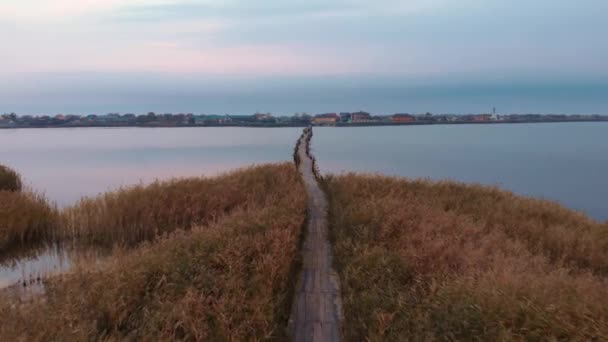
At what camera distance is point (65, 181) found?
30891 mm

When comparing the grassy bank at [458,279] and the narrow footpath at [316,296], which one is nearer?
the grassy bank at [458,279]

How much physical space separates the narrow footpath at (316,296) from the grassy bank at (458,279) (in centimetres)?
24

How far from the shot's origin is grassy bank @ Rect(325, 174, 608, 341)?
4195 millimetres

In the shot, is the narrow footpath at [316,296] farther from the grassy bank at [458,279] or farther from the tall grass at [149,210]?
the tall grass at [149,210]

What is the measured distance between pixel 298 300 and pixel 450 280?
2.13 m

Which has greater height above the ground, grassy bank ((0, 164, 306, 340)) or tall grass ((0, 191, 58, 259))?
grassy bank ((0, 164, 306, 340))

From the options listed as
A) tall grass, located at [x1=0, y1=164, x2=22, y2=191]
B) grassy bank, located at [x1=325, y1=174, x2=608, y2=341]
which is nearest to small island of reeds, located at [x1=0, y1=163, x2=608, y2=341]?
grassy bank, located at [x1=325, y1=174, x2=608, y2=341]

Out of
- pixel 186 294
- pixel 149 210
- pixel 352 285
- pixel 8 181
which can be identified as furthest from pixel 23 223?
pixel 352 285

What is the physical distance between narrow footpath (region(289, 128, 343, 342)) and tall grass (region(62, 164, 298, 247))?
3.28 metres

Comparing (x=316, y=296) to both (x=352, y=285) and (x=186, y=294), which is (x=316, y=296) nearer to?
(x=352, y=285)

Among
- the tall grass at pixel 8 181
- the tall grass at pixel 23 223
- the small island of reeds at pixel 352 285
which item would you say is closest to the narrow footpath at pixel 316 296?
the small island of reeds at pixel 352 285

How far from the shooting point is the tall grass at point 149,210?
38.4ft

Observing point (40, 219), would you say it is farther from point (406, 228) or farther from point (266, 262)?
point (406, 228)

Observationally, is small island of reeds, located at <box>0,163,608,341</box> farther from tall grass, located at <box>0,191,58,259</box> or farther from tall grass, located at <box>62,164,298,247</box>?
tall grass, located at <box>62,164,298,247</box>
